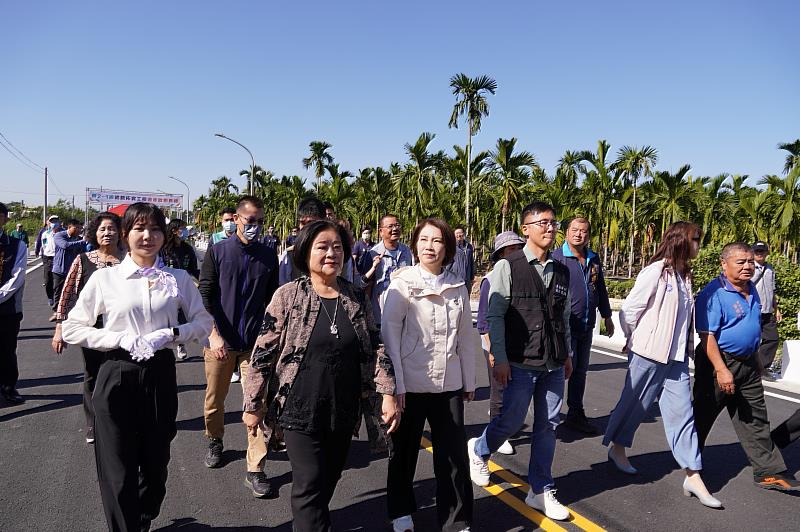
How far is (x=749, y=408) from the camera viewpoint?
4.50m

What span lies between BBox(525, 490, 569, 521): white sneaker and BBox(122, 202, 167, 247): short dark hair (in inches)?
114

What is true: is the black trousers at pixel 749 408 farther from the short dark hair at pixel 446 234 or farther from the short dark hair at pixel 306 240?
the short dark hair at pixel 306 240

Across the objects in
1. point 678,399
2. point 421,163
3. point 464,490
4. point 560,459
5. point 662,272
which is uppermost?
point 421,163

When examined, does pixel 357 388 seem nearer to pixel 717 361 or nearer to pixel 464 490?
pixel 464 490

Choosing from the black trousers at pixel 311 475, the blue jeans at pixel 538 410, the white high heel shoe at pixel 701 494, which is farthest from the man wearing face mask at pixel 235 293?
the white high heel shoe at pixel 701 494

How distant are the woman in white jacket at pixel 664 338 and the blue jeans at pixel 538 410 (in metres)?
0.89

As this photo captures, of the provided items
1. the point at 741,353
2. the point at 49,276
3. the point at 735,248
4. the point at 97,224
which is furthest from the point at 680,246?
the point at 49,276

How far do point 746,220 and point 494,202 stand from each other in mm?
16427

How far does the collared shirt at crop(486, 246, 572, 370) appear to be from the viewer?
389 centimetres

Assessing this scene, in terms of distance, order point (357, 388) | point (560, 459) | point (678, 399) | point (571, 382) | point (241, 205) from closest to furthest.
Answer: point (357, 388)
point (678, 399)
point (241, 205)
point (560, 459)
point (571, 382)

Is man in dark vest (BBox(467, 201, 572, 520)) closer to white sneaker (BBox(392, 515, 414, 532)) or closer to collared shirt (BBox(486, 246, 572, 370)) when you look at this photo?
collared shirt (BBox(486, 246, 572, 370))

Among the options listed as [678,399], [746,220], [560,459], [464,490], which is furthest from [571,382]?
[746,220]

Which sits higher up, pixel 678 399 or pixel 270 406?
pixel 270 406

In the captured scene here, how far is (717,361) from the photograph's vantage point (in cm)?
440
